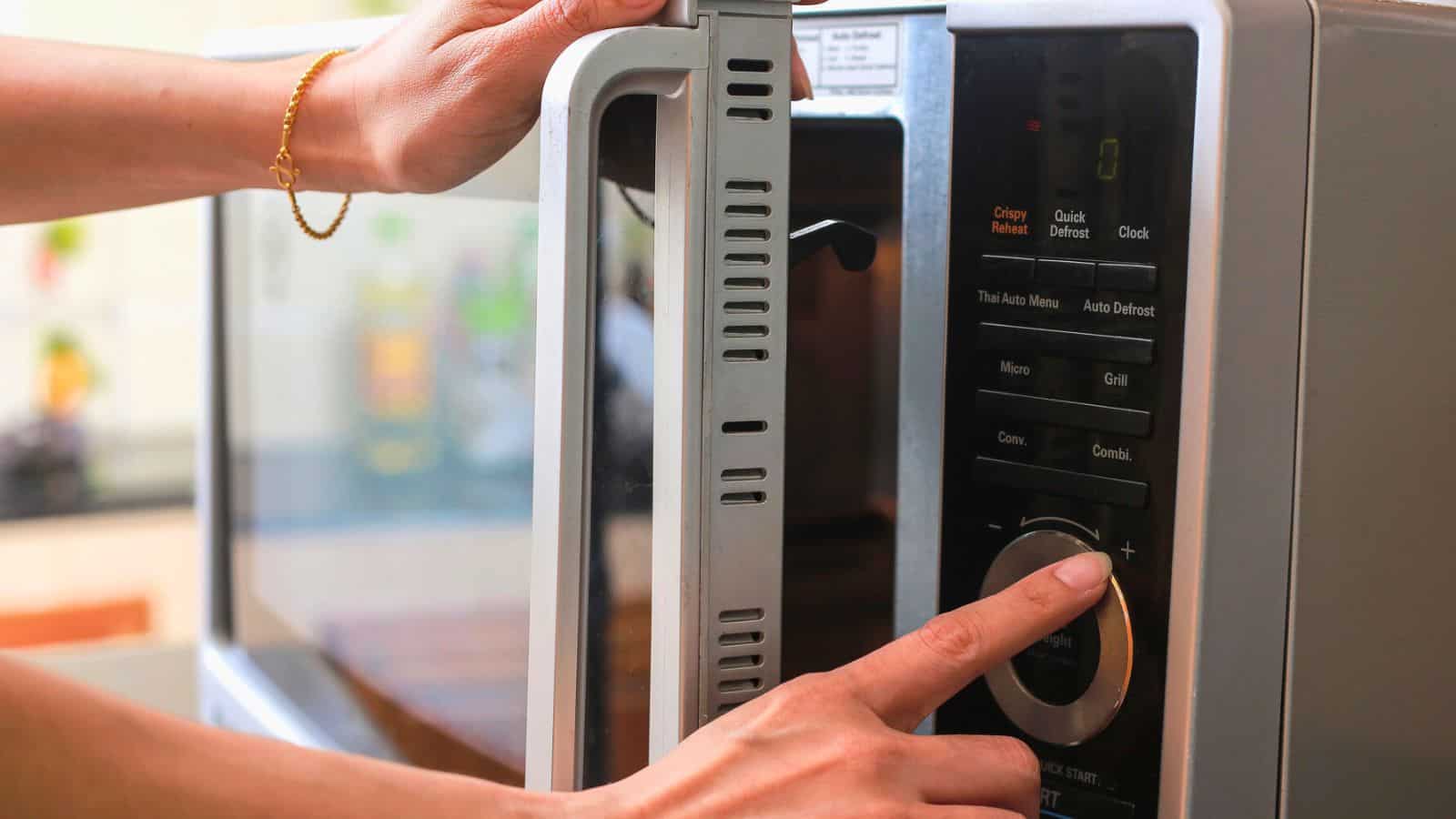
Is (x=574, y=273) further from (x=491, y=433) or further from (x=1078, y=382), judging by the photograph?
(x=491, y=433)

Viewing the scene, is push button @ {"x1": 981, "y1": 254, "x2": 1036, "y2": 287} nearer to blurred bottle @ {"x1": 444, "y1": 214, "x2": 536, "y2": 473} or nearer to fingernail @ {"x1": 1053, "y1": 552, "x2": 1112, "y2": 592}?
fingernail @ {"x1": 1053, "y1": 552, "x2": 1112, "y2": 592}

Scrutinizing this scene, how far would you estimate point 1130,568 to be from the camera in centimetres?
46

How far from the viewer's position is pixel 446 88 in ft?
1.95

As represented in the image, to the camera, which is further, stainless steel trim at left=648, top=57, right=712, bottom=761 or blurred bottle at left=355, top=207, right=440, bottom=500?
blurred bottle at left=355, top=207, right=440, bottom=500

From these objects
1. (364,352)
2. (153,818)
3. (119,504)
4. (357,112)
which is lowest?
(119,504)

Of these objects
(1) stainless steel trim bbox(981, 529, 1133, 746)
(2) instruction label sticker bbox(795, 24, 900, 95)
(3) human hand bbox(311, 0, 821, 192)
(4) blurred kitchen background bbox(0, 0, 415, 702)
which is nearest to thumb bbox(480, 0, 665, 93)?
(3) human hand bbox(311, 0, 821, 192)

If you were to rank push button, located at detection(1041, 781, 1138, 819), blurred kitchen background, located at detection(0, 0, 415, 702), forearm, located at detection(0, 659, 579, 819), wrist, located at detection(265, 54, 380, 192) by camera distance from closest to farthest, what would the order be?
forearm, located at detection(0, 659, 579, 819) < push button, located at detection(1041, 781, 1138, 819) < wrist, located at detection(265, 54, 380, 192) < blurred kitchen background, located at detection(0, 0, 415, 702)

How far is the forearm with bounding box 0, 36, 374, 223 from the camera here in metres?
0.71

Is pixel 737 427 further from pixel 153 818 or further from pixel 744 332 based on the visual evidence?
pixel 153 818

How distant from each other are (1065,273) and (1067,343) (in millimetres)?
24

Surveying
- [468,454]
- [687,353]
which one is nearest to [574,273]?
[687,353]

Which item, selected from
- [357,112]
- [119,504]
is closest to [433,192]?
[357,112]

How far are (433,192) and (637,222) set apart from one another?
22cm

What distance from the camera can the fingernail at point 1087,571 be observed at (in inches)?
18.2
